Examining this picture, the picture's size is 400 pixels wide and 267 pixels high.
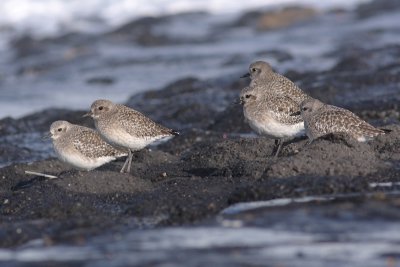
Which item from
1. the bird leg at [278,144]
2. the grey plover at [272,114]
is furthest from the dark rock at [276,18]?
the bird leg at [278,144]

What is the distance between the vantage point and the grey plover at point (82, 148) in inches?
451

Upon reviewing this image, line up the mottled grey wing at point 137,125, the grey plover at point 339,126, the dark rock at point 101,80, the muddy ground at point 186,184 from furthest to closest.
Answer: the dark rock at point 101,80 → the mottled grey wing at point 137,125 → the grey plover at point 339,126 → the muddy ground at point 186,184

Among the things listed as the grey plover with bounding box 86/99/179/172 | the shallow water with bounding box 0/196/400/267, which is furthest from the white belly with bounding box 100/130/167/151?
the shallow water with bounding box 0/196/400/267

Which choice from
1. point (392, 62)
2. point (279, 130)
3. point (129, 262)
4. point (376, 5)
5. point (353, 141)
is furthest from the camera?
point (376, 5)

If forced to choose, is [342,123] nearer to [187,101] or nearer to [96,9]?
[187,101]

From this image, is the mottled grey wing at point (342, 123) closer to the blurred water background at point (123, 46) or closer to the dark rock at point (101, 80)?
the blurred water background at point (123, 46)

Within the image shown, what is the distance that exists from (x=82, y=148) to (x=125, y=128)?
60cm

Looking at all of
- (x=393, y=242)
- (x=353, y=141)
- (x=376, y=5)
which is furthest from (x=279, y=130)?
(x=376, y=5)

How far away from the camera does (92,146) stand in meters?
11.6

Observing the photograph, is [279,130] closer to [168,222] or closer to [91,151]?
[91,151]

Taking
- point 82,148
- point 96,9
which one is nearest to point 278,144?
point 82,148

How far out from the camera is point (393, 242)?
6672mm

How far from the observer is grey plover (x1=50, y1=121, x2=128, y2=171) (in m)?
11.5

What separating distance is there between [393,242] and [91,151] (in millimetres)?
5617
